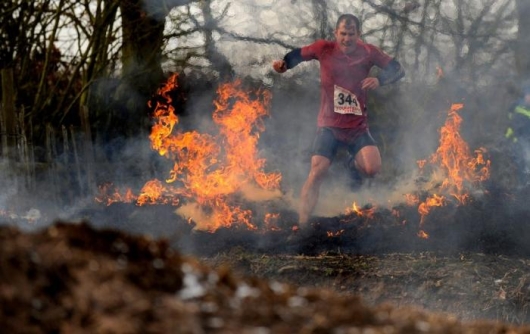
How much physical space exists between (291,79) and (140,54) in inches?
99.4

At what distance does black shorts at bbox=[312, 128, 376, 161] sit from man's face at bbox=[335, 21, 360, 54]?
0.98 meters

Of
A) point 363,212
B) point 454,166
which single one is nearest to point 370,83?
point 363,212

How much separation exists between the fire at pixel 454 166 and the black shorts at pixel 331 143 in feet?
2.75

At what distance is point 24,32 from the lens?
1228cm

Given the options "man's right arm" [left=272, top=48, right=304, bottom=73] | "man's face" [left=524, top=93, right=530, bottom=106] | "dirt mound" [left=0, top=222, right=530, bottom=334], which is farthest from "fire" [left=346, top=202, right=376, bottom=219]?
"dirt mound" [left=0, top=222, right=530, bottom=334]

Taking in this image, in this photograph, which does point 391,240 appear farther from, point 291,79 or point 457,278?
point 291,79

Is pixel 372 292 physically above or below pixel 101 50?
below

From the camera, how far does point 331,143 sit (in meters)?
9.73

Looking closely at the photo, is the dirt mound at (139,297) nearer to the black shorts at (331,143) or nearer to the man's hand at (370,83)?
the man's hand at (370,83)

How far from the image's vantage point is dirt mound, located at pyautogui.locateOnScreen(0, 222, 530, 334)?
2402 mm

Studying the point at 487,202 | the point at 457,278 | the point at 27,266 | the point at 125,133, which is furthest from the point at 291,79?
the point at 27,266

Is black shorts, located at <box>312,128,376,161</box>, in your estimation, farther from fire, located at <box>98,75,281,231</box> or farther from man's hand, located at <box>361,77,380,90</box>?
fire, located at <box>98,75,281,231</box>

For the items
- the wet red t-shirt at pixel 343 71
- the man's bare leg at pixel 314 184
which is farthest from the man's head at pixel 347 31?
the man's bare leg at pixel 314 184

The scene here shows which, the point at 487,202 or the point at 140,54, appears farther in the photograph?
the point at 140,54
